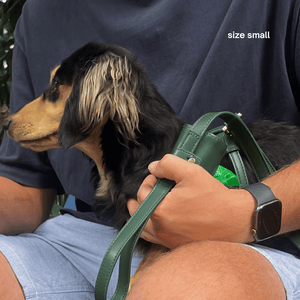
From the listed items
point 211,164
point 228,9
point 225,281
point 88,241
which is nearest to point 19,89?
point 88,241

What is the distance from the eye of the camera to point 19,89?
145 centimetres

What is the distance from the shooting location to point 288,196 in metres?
0.76

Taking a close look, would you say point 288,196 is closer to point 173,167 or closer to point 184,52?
point 173,167

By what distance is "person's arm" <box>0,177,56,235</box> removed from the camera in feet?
3.97

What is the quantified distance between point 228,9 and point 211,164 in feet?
2.08

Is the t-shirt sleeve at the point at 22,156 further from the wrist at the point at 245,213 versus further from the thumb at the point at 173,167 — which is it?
the wrist at the point at 245,213

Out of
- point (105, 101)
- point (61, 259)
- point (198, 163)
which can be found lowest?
point (61, 259)

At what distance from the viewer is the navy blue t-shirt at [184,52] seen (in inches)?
43.2

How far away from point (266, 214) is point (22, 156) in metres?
0.99

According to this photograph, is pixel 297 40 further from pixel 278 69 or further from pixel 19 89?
pixel 19 89

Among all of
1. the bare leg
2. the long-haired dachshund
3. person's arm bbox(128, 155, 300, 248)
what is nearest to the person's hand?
person's arm bbox(128, 155, 300, 248)

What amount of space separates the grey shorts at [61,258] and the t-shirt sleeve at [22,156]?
8.7 inches

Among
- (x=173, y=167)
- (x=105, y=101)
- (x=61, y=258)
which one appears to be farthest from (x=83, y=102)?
(x=61, y=258)

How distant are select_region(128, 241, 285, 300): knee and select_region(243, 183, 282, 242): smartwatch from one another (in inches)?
1.8
